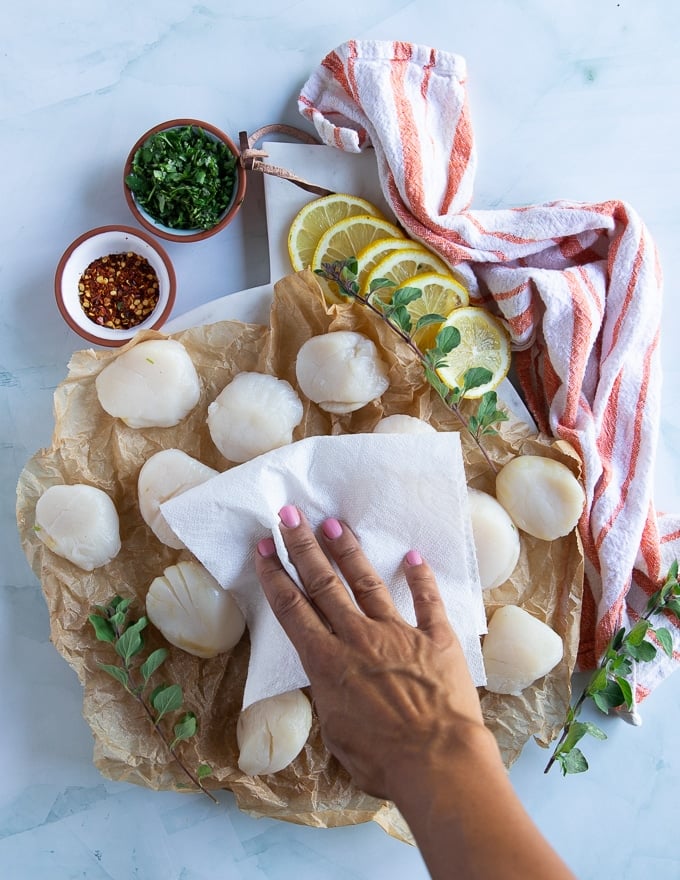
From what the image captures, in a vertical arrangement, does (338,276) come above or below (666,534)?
above

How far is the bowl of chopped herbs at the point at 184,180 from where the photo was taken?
1.23m

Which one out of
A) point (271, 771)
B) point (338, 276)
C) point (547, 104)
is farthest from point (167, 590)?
point (547, 104)

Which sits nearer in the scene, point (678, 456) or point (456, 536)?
point (456, 536)

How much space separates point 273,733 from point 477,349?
0.67m

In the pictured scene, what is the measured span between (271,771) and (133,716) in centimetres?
23

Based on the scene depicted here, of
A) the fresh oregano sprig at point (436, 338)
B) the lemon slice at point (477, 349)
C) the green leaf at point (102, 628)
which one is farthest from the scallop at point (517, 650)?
the green leaf at point (102, 628)

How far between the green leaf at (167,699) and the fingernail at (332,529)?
0.31 metres

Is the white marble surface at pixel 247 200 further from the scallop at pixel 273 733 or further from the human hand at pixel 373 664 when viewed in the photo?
the human hand at pixel 373 664

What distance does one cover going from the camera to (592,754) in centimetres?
133

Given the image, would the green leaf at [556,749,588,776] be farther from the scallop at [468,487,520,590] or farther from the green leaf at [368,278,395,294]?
the green leaf at [368,278,395,294]

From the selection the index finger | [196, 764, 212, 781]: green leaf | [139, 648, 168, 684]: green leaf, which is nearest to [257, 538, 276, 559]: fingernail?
the index finger

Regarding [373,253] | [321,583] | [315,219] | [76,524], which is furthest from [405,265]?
[76,524]

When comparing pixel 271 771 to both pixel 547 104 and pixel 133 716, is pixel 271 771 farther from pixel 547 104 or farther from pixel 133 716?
pixel 547 104

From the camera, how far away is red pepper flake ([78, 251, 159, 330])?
4.11 ft
